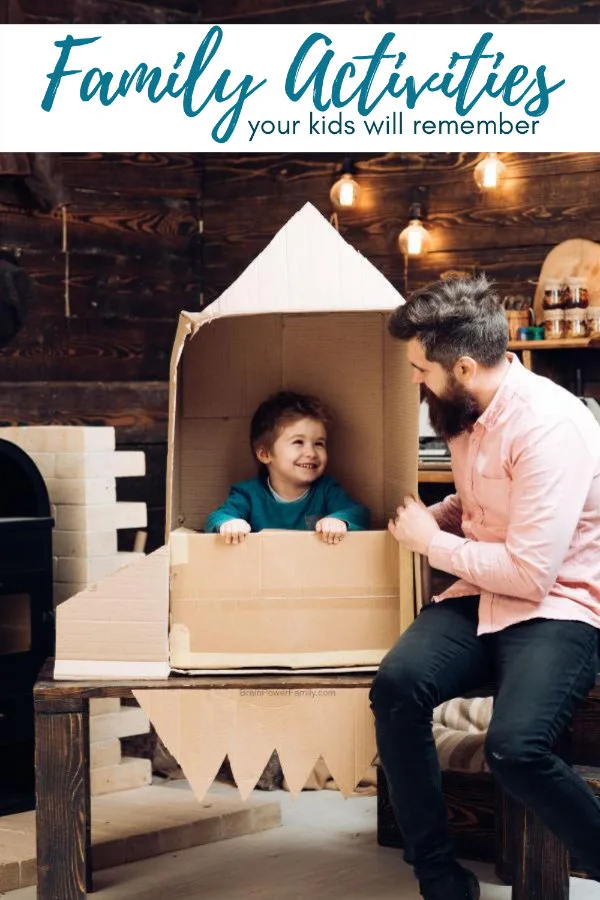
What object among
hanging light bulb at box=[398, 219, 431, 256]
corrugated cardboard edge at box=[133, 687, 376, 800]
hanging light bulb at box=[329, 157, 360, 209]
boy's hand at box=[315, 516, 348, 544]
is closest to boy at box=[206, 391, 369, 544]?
boy's hand at box=[315, 516, 348, 544]

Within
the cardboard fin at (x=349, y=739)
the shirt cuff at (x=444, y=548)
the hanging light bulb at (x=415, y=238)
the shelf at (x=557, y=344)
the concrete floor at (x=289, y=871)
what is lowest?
the concrete floor at (x=289, y=871)

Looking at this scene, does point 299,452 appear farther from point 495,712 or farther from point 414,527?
point 495,712

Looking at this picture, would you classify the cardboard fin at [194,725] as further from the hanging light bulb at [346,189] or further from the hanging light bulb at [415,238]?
the hanging light bulb at [346,189]

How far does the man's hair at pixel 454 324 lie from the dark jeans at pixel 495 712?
0.54 m

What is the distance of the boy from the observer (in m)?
3.08

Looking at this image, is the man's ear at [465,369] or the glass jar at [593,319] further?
the glass jar at [593,319]

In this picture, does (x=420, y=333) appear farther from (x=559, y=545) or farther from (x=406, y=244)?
(x=406, y=244)

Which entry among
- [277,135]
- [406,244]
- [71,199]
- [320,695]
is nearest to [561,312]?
[406,244]

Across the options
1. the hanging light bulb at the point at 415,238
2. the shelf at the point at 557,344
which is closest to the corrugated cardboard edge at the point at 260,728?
the shelf at the point at 557,344

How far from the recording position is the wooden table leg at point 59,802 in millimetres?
2551

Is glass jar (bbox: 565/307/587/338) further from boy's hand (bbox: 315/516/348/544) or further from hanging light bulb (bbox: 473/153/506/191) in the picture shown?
A: boy's hand (bbox: 315/516/348/544)

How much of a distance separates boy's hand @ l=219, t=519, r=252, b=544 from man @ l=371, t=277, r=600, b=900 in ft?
1.05

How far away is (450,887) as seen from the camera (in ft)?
7.98

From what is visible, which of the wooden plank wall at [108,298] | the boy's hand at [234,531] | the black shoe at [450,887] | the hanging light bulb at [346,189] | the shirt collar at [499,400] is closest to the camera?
the black shoe at [450,887]
